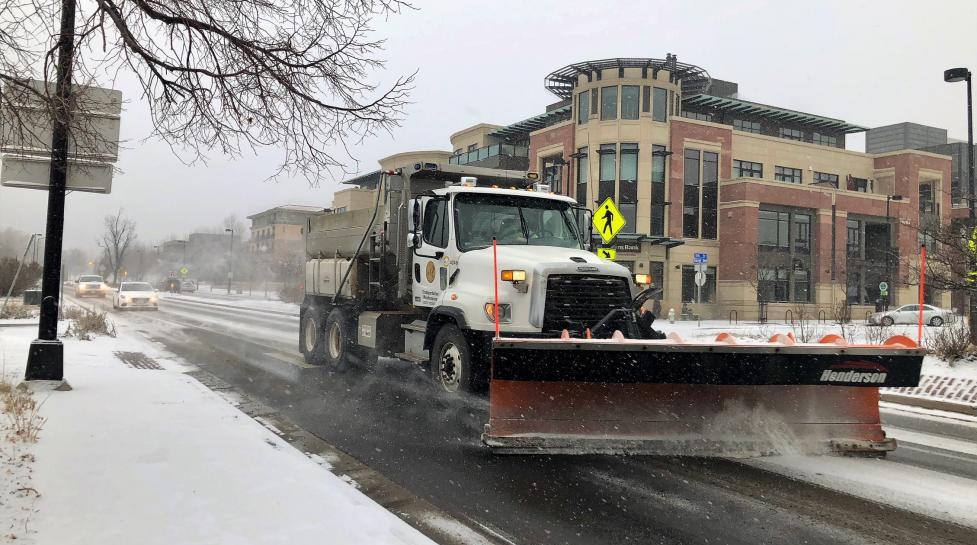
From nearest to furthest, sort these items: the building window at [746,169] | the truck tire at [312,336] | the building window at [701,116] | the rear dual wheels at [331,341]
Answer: the rear dual wheels at [331,341], the truck tire at [312,336], the building window at [746,169], the building window at [701,116]

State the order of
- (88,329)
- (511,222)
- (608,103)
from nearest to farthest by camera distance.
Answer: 1. (511,222)
2. (88,329)
3. (608,103)

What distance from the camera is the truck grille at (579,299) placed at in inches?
283

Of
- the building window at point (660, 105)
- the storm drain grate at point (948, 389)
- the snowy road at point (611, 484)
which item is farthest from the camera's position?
the building window at point (660, 105)

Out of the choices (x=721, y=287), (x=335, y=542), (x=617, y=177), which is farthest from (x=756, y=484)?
(x=721, y=287)

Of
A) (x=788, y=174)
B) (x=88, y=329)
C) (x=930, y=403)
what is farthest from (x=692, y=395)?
(x=788, y=174)

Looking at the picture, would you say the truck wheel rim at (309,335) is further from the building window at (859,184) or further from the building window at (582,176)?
the building window at (859,184)

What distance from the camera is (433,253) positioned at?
894 centimetres

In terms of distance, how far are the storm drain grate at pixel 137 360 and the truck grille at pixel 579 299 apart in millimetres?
7132

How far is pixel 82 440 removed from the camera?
18.6 ft

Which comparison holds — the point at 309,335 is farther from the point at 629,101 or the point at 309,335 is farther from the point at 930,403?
the point at 629,101

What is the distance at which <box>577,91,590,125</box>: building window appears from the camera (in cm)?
4072

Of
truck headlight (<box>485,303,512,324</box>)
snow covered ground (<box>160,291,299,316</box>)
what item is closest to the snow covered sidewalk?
truck headlight (<box>485,303,512,324</box>)

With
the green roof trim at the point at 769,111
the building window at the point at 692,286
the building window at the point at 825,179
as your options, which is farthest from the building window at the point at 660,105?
the building window at the point at 825,179

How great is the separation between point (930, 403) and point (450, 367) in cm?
709
